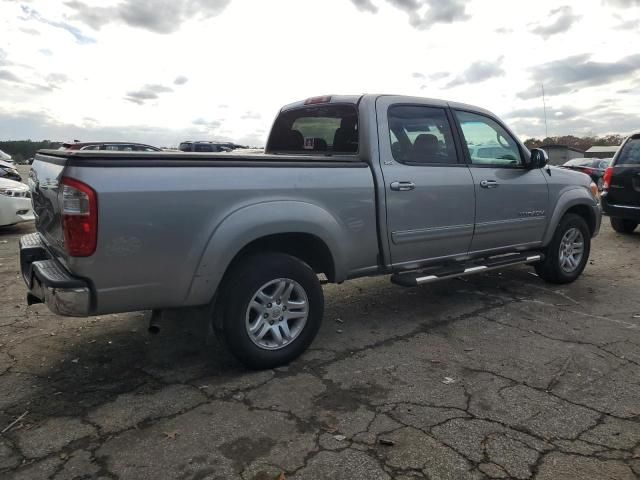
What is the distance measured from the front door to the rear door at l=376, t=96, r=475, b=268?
0.55 feet

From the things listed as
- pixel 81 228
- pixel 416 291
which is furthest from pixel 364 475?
pixel 416 291

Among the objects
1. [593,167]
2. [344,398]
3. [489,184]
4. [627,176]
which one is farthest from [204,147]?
[344,398]

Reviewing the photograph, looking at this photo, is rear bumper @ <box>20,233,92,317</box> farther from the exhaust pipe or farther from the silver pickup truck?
the exhaust pipe

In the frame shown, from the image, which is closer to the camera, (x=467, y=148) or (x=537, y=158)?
(x=467, y=148)

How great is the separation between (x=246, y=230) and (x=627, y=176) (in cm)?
772

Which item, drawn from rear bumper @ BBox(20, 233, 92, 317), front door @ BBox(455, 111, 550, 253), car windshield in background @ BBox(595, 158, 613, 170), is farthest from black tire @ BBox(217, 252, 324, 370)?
car windshield in background @ BBox(595, 158, 613, 170)

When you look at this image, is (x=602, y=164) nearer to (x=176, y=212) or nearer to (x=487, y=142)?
(x=487, y=142)

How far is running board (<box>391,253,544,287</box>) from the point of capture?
4.29m

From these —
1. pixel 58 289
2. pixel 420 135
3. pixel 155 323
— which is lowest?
pixel 155 323

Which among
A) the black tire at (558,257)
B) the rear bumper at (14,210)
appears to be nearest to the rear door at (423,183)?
the black tire at (558,257)

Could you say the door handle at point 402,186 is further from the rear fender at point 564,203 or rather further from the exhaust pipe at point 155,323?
the rear fender at point 564,203

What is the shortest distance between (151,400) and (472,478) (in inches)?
75.6

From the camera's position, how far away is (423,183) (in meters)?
4.33

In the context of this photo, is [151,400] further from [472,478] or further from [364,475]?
[472,478]
